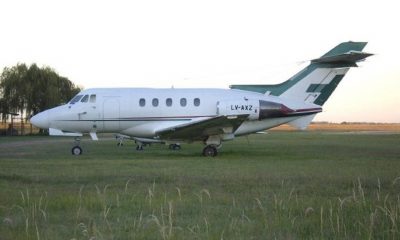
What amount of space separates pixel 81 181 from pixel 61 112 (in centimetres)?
1368

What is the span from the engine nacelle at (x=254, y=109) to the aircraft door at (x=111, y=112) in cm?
477

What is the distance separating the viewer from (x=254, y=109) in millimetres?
24094

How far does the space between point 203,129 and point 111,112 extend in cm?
451

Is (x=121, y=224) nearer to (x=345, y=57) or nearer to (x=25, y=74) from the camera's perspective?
(x=345, y=57)

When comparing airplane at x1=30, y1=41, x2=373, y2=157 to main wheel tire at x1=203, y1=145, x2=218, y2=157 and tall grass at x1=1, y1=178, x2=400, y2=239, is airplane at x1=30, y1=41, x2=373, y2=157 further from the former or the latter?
tall grass at x1=1, y1=178, x2=400, y2=239

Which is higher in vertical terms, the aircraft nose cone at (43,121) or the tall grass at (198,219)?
the aircraft nose cone at (43,121)

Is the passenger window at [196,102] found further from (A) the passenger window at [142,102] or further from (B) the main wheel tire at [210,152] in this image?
(A) the passenger window at [142,102]

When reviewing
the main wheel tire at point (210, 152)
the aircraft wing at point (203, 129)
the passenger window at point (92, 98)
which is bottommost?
the main wheel tire at point (210, 152)

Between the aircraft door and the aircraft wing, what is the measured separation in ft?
7.34

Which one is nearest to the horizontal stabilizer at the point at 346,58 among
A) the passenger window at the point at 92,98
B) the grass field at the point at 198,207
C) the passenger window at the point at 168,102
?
the passenger window at the point at 168,102

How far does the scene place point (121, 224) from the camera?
22.2ft

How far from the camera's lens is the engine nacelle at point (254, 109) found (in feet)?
78.6

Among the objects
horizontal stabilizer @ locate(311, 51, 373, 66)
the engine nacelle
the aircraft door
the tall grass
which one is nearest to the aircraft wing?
the engine nacelle

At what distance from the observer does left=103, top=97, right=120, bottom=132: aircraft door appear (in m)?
24.5
